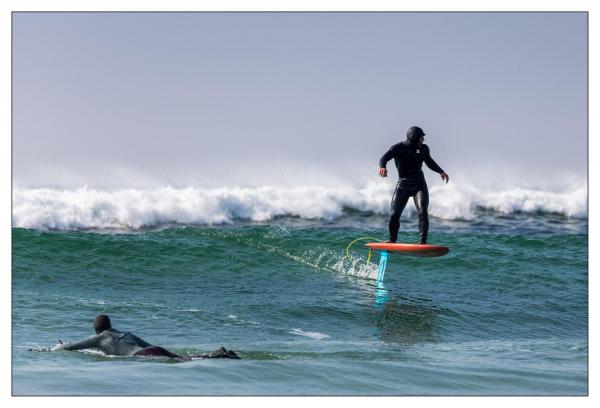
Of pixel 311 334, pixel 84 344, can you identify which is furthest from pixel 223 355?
pixel 311 334

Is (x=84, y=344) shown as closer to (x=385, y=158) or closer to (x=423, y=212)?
(x=385, y=158)

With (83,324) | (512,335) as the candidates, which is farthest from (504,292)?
(83,324)

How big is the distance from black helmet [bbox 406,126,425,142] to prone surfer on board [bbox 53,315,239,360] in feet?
14.0

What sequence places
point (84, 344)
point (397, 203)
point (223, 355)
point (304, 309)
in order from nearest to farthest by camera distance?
point (223, 355) → point (84, 344) → point (397, 203) → point (304, 309)

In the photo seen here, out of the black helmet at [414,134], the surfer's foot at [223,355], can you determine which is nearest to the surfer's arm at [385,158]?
the black helmet at [414,134]

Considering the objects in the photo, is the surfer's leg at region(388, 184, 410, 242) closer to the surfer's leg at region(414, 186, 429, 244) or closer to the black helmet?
the surfer's leg at region(414, 186, 429, 244)

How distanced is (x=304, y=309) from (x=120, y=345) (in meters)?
5.27

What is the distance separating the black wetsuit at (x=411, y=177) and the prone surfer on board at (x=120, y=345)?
11.7 feet

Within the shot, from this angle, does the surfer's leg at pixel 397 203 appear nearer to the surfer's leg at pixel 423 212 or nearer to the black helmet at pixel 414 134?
the surfer's leg at pixel 423 212

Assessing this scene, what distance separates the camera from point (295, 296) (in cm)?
1839

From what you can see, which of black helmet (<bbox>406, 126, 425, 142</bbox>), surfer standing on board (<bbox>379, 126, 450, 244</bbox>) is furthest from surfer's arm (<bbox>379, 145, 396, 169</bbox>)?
black helmet (<bbox>406, 126, 425, 142</bbox>)

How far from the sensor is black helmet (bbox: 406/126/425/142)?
13.1 metres

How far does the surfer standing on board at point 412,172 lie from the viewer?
13.2 meters

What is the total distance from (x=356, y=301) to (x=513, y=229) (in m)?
13.0
